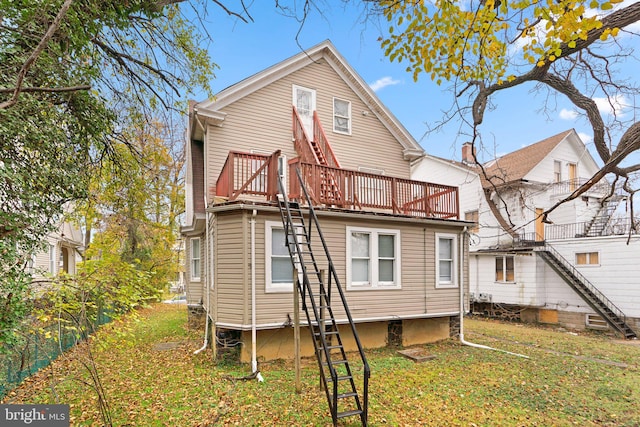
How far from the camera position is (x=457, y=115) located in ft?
19.7

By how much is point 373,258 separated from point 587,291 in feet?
40.0

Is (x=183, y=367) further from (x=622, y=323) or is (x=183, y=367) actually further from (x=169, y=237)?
(x=622, y=323)

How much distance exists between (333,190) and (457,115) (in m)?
4.02

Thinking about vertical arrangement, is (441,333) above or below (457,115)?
below

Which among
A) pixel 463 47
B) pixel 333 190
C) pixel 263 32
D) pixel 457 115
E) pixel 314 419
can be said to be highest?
pixel 263 32

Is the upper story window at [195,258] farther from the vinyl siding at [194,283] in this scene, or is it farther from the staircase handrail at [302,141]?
the staircase handrail at [302,141]

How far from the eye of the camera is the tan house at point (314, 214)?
27.4 feet

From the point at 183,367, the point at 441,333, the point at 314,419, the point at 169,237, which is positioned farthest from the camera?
the point at 169,237

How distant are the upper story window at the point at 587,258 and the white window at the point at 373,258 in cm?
1177

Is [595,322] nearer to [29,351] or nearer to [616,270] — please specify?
[616,270]

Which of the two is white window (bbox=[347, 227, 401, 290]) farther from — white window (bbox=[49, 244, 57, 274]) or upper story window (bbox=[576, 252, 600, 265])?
white window (bbox=[49, 244, 57, 274])

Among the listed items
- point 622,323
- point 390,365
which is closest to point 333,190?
point 390,365

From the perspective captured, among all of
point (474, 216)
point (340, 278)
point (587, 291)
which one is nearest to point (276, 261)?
point (340, 278)

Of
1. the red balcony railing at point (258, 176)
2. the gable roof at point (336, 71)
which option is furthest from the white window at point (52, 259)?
the red balcony railing at point (258, 176)
